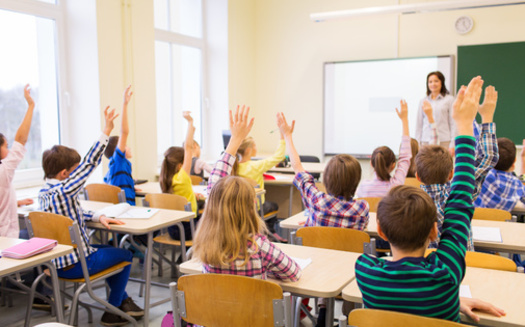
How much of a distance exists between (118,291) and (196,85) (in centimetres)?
430

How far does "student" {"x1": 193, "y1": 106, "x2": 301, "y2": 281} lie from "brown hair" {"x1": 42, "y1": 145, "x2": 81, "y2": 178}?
1429mm

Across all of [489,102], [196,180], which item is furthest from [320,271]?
[196,180]

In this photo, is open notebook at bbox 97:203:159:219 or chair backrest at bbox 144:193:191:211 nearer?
open notebook at bbox 97:203:159:219

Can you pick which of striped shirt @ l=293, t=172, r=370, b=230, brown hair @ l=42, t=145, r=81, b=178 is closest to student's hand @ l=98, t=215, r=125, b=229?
brown hair @ l=42, t=145, r=81, b=178

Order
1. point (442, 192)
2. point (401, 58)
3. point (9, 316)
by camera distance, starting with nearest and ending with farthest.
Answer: point (442, 192)
point (9, 316)
point (401, 58)

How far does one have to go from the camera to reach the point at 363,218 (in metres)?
2.53

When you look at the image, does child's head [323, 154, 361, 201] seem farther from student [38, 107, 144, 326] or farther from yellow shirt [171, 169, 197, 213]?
yellow shirt [171, 169, 197, 213]

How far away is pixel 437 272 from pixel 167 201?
2490 mm

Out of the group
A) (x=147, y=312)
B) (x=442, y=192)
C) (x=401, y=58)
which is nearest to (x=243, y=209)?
(x=442, y=192)

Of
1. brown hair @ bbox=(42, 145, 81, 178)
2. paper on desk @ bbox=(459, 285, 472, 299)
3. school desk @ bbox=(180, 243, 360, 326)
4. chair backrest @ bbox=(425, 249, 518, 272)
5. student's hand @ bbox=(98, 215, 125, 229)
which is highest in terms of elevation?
brown hair @ bbox=(42, 145, 81, 178)

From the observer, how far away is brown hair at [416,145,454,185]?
249 cm

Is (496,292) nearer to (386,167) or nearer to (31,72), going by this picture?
(386,167)

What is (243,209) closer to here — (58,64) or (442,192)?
(442,192)

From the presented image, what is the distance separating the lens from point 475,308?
152 cm
